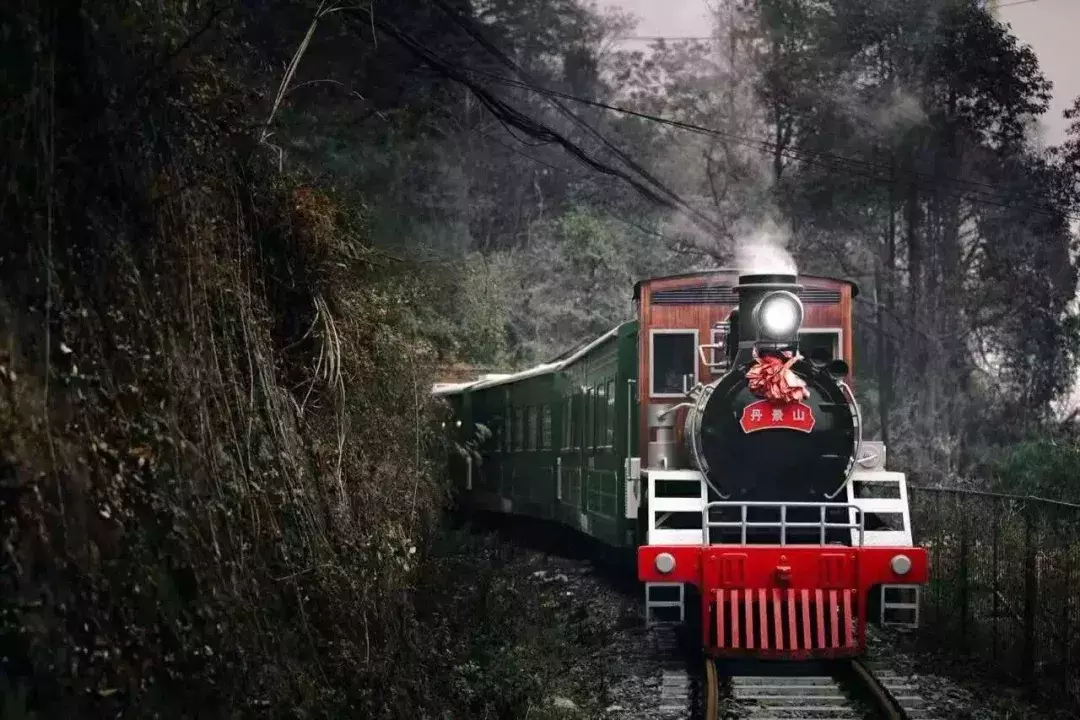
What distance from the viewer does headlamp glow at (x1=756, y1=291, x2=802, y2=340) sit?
9406 mm

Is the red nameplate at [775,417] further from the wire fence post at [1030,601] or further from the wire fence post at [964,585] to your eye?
the wire fence post at [964,585]

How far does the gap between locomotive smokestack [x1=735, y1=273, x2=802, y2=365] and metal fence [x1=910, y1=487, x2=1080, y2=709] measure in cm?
202

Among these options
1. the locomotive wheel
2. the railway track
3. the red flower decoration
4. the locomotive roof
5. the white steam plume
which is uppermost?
the white steam plume

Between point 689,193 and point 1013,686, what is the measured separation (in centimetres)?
2345

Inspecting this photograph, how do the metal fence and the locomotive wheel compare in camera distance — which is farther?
the metal fence

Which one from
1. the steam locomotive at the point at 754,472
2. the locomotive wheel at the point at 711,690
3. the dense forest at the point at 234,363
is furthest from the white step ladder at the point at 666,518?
the dense forest at the point at 234,363

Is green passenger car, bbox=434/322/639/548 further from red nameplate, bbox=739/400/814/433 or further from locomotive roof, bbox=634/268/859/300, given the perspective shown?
red nameplate, bbox=739/400/814/433

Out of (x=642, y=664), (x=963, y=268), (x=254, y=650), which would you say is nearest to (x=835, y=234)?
(x=963, y=268)

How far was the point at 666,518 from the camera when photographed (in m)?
9.71

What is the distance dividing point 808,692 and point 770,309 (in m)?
2.71

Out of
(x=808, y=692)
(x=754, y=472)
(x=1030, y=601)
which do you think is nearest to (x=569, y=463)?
(x=754, y=472)

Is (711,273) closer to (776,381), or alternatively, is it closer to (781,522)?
(776,381)

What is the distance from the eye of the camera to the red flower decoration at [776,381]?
9.38m

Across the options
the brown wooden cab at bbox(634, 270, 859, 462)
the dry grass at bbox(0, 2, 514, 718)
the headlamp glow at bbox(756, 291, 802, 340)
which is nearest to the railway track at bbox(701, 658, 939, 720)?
the dry grass at bbox(0, 2, 514, 718)
